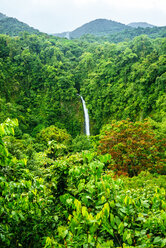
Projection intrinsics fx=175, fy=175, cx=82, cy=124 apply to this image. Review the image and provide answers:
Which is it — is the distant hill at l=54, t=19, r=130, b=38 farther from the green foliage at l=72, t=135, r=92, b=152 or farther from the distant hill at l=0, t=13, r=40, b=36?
the green foliage at l=72, t=135, r=92, b=152

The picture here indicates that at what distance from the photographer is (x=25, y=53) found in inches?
1271

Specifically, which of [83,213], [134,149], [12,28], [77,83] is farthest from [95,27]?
[83,213]

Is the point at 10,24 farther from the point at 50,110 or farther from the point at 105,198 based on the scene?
the point at 105,198

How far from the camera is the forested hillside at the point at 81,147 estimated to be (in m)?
1.50

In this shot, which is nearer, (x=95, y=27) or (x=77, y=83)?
(x=77, y=83)

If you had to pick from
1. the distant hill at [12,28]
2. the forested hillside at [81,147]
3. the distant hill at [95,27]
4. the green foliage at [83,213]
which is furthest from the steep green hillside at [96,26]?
the green foliage at [83,213]

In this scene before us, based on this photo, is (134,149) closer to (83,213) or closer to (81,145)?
(83,213)

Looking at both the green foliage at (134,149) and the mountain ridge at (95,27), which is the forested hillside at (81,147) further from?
the mountain ridge at (95,27)

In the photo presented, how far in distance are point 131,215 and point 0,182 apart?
1.32 metres

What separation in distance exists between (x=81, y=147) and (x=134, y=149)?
9.41 m

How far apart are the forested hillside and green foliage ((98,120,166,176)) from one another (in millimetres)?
57

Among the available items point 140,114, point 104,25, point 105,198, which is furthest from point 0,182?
point 104,25

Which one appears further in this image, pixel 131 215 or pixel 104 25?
pixel 104 25

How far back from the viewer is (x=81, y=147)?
18219mm
